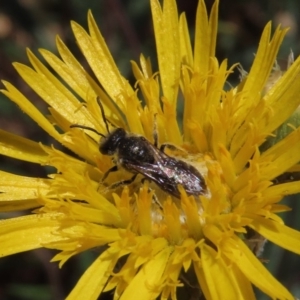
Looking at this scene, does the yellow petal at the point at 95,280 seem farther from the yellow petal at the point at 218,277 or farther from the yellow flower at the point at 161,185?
the yellow petal at the point at 218,277

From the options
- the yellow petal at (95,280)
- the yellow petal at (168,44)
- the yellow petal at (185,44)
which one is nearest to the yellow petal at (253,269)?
the yellow petal at (95,280)

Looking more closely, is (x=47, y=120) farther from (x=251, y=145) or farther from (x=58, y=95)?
(x=251, y=145)

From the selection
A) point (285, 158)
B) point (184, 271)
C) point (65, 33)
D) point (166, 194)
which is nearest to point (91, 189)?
point (166, 194)

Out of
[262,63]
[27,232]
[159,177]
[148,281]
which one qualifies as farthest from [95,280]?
[262,63]

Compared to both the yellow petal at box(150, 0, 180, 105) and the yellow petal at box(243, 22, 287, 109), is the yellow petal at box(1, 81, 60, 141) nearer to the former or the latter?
the yellow petal at box(150, 0, 180, 105)

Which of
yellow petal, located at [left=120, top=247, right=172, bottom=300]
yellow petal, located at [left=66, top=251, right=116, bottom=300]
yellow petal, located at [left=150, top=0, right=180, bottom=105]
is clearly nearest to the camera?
yellow petal, located at [left=120, top=247, right=172, bottom=300]

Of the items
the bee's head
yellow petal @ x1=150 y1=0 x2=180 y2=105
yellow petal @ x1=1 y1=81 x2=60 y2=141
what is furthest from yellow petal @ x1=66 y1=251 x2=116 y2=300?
yellow petal @ x1=150 y1=0 x2=180 y2=105

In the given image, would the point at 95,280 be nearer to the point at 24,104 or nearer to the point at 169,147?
the point at 169,147
